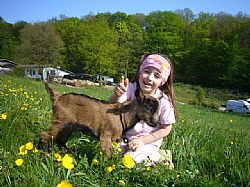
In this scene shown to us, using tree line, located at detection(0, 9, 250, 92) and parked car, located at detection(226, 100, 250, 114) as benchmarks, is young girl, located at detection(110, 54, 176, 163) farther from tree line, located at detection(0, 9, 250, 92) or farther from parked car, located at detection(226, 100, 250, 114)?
tree line, located at detection(0, 9, 250, 92)

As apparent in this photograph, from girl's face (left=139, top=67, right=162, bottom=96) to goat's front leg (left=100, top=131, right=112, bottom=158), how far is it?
75 cm

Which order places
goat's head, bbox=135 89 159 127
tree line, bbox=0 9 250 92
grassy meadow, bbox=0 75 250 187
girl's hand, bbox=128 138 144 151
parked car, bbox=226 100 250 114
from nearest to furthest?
grassy meadow, bbox=0 75 250 187
goat's head, bbox=135 89 159 127
girl's hand, bbox=128 138 144 151
parked car, bbox=226 100 250 114
tree line, bbox=0 9 250 92

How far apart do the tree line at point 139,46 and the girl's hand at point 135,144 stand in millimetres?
47179

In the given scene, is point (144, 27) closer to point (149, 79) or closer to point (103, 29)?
point (103, 29)

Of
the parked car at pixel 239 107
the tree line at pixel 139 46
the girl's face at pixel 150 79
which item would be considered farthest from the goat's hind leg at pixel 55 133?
the tree line at pixel 139 46

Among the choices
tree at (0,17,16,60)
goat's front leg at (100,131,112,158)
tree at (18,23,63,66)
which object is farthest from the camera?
tree at (0,17,16,60)

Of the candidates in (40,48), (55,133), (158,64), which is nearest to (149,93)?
(158,64)

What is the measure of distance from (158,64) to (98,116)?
35.2 inches

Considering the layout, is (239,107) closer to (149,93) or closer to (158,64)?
(149,93)

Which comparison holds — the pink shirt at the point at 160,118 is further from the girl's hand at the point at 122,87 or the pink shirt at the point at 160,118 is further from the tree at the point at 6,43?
the tree at the point at 6,43

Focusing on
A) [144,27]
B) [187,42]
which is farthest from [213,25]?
[144,27]

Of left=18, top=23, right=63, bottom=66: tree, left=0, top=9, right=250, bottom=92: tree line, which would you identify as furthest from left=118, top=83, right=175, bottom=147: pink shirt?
left=18, top=23, right=63, bottom=66: tree

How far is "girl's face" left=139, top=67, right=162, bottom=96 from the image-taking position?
12.9 feet

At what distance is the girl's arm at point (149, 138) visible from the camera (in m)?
3.69
